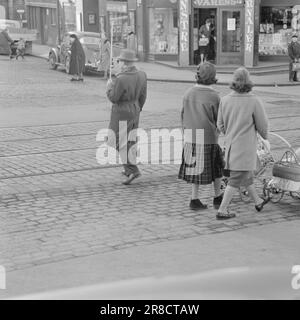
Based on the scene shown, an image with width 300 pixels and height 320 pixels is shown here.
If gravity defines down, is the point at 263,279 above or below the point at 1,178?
above

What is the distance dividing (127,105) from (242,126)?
2198 mm

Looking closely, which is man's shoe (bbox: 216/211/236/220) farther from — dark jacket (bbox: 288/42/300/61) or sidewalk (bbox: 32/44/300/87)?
dark jacket (bbox: 288/42/300/61)

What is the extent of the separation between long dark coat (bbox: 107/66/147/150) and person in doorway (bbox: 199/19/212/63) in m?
18.8

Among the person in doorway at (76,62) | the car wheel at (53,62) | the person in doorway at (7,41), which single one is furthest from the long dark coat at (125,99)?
the person in doorway at (7,41)

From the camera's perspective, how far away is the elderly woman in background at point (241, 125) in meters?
6.23

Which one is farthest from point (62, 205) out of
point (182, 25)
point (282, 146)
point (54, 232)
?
point (182, 25)

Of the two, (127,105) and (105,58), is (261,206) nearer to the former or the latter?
(127,105)

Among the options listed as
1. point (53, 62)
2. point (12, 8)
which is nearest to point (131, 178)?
point (53, 62)

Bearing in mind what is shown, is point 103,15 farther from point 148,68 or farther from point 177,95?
point 177,95

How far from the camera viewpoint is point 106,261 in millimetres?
5348

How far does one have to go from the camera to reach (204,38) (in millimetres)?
26594

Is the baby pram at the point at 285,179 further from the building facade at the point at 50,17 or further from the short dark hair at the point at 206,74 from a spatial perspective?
the building facade at the point at 50,17

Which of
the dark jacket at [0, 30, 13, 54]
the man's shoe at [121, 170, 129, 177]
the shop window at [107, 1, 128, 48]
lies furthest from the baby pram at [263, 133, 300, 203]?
the dark jacket at [0, 30, 13, 54]
